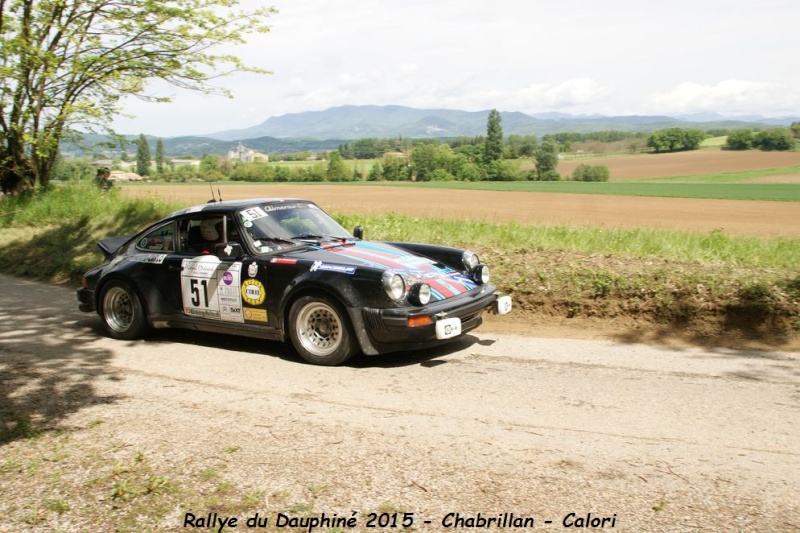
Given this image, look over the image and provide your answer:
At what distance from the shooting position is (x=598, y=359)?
6.43m

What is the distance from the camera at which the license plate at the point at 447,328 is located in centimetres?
598

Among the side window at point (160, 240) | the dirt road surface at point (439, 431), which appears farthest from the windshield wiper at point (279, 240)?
the side window at point (160, 240)

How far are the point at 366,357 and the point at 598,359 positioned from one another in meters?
2.28

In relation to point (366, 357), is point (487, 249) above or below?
above

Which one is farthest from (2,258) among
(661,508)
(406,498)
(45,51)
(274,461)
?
(661,508)

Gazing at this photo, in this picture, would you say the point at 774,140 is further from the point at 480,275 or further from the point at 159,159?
the point at 480,275

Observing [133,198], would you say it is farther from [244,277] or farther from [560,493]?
[560,493]

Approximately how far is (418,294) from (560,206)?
108ft

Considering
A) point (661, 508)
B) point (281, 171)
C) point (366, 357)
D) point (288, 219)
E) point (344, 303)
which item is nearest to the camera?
point (661, 508)

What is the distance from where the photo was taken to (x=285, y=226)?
7.22 m

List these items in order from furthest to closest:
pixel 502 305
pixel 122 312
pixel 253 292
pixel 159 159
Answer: pixel 159 159
pixel 122 312
pixel 502 305
pixel 253 292

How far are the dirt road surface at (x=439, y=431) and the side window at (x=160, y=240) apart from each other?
1.21 metres

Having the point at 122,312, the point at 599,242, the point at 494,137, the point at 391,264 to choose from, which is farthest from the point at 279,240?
the point at 494,137

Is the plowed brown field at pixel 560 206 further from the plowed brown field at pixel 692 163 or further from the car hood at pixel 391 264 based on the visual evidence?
the car hood at pixel 391 264
